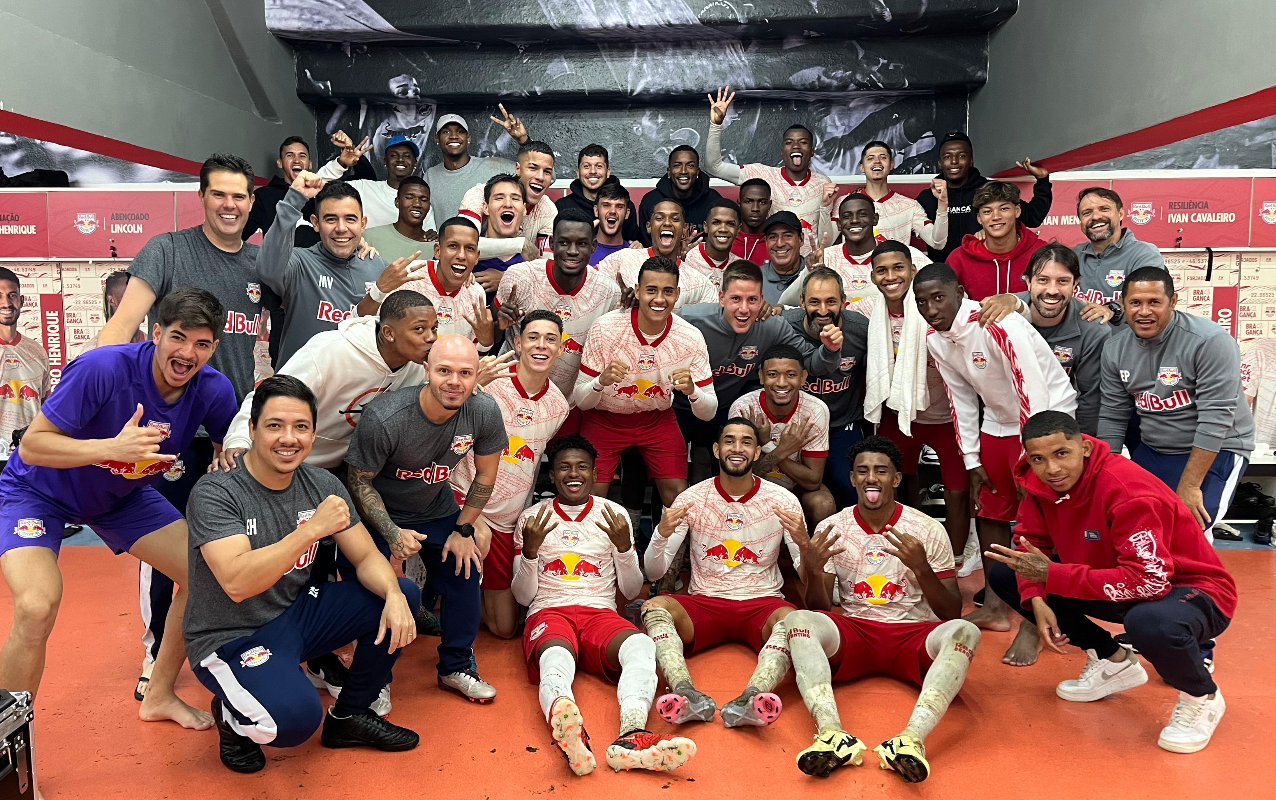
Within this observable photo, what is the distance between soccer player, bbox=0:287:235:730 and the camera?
3.13 metres

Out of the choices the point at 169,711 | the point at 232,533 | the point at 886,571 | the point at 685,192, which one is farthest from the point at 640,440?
the point at 169,711

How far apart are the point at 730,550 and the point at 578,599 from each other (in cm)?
76

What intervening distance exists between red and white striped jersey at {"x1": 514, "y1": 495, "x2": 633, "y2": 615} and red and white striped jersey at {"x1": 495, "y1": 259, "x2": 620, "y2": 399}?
95cm

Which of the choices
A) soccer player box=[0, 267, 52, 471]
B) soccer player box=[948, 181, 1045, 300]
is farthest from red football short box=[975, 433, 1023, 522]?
soccer player box=[0, 267, 52, 471]

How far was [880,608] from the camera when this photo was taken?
163 inches

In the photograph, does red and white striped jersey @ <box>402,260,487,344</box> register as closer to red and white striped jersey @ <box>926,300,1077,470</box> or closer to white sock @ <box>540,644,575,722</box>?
white sock @ <box>540,644,575,722</box>

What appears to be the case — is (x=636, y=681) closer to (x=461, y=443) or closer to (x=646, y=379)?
(x=461, y=443)

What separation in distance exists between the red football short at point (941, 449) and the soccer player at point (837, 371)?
6 cm

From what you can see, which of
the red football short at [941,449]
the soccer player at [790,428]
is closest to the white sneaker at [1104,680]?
the red football short at [941,449]

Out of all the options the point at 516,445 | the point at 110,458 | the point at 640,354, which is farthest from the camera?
the point at 640,354

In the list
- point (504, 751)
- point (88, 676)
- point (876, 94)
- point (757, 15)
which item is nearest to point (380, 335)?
point (504, 751)

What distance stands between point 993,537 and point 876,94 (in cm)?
628

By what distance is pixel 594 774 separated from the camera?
328 cm

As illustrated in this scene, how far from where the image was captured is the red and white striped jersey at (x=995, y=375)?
4348mm
